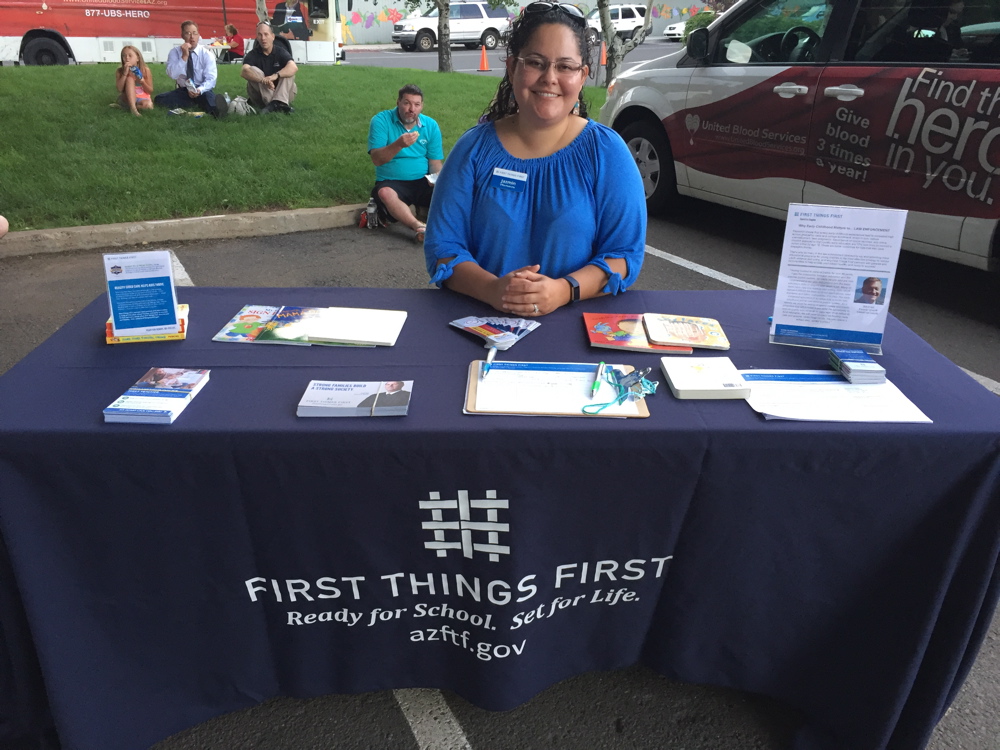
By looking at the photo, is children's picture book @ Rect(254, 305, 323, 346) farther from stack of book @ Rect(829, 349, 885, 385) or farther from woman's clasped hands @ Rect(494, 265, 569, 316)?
stack of book @ Rect(829, 349, 885, 385)

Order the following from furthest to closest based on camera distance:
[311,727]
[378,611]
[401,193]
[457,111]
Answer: [457,111]
[401,193]
[311,727]
[378,611]

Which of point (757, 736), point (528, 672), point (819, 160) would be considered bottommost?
point (757, 736)

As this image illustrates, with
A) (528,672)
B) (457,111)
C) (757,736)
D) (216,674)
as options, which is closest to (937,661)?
(757,736)

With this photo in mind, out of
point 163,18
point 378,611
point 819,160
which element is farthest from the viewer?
point 163,18

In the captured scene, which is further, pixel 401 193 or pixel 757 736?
pixel 401 193

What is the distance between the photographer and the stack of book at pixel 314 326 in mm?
1854

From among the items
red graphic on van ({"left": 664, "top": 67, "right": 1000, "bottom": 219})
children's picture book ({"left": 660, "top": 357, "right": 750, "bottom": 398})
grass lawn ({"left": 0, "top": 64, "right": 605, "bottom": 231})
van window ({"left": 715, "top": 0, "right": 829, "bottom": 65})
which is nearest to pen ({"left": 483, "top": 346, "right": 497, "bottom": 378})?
children's picture book ({"left": 660, "top": 357, "right": 750, "bottom": 398})

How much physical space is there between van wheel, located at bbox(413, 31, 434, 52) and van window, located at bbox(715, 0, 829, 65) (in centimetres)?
2226

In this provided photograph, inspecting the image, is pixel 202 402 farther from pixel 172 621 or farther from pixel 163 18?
pixel 163 18

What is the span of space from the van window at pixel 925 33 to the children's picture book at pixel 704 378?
3257 millimetres

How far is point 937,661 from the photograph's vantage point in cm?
163

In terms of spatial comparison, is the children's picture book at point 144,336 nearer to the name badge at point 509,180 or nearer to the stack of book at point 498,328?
the stack of book at point 498,328

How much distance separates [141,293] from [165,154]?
5.94 meters

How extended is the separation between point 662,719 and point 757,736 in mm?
243
